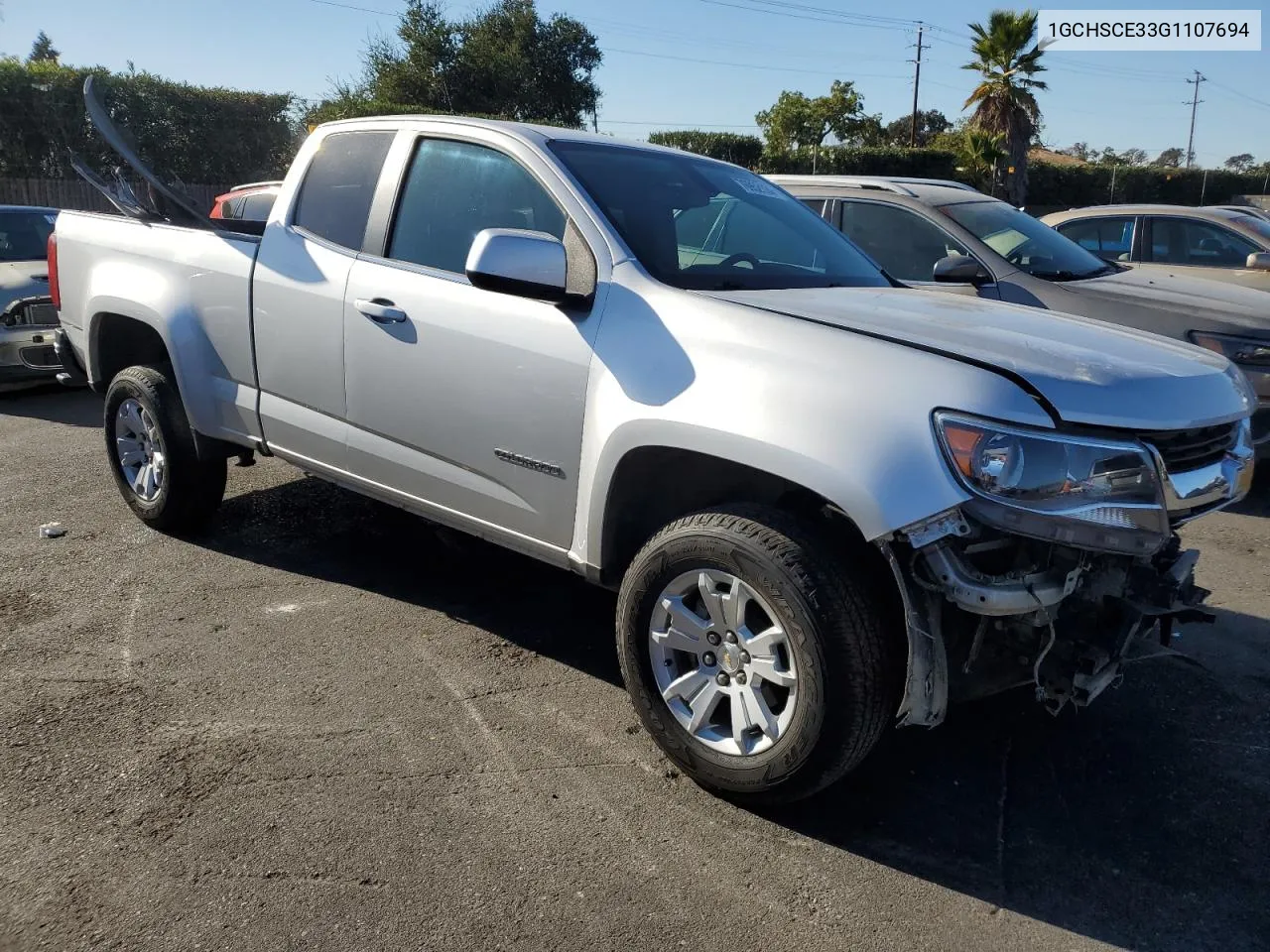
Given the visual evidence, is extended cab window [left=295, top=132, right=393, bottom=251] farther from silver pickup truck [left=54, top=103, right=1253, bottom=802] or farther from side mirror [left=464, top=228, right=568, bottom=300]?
side mirror [left=464, top=228, right=568, bottom=300]

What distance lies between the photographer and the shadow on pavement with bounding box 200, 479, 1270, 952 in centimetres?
268

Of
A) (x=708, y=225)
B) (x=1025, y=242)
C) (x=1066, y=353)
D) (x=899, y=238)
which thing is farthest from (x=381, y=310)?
(x=1025, y=242)

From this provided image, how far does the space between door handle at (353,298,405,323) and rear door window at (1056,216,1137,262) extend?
7076 millimetres

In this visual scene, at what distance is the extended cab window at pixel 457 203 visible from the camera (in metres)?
3.69

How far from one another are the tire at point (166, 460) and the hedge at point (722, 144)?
28.7 metres

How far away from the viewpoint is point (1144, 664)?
4047 millimetres

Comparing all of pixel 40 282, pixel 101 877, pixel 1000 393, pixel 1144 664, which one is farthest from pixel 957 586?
pixel 40 282

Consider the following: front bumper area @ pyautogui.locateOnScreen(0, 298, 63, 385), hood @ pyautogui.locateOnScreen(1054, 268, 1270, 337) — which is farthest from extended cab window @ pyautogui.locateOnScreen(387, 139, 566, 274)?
front bumper area @ pyautogui.locateOnScreen(0, 298, 63, 385)

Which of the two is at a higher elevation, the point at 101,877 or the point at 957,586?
the point at 957,586

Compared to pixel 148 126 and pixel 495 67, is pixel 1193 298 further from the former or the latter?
pixel 495 67

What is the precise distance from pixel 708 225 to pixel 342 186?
1518mm

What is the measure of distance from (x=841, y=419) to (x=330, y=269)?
2292 mm

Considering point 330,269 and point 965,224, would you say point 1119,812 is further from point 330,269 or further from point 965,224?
point 965,224

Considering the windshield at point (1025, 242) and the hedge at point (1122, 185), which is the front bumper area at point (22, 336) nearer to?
the windshield at point (1025, 242)
